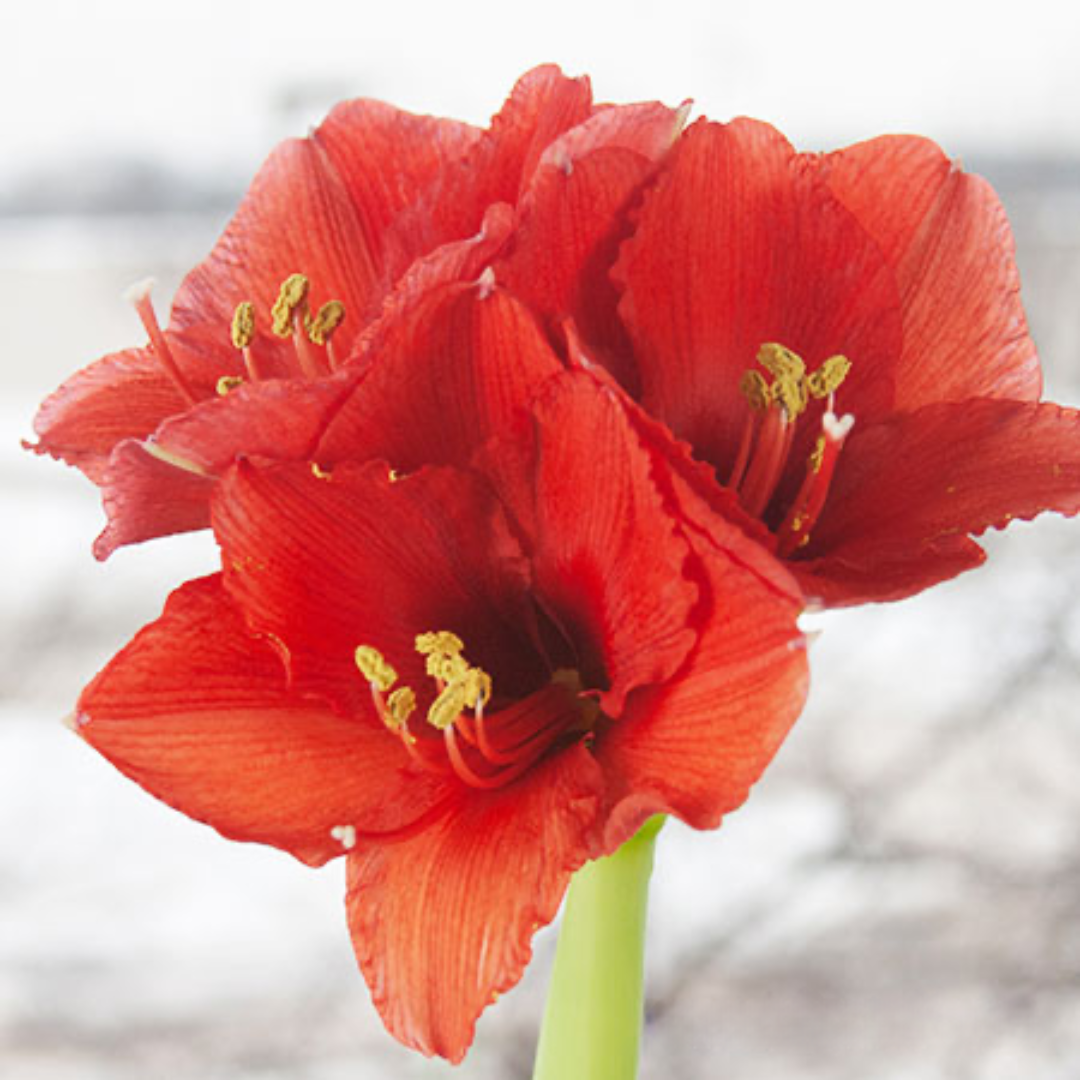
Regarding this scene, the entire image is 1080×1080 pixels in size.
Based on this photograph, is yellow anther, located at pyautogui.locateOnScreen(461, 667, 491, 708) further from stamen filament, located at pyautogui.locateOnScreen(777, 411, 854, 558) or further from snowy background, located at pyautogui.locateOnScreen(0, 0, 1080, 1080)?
snowy background, located at pyautogui.locateOnScreen(0, 0, 1080, 1080)

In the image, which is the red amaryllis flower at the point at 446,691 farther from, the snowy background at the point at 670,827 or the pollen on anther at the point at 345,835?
the snowy background at the point at 670,827

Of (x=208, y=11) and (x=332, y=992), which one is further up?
(x=208, y=11)

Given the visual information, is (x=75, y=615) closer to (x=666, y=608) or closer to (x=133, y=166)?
(x=133, y=166)

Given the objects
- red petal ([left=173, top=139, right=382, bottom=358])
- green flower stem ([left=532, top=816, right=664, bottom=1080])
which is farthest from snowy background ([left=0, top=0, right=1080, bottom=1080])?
red petal ([left=173, top=139, right=382, bottom=358])

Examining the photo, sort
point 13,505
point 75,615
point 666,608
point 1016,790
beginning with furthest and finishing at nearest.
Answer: point 13,505
point 75,615
point 1016,790
point 666,608

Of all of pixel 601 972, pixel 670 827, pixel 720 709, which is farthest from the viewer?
pixel 670 827

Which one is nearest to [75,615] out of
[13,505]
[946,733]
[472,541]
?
[13,505]

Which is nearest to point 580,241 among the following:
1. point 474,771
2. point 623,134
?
point 623,134

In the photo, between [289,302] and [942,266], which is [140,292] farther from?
[942,266]
